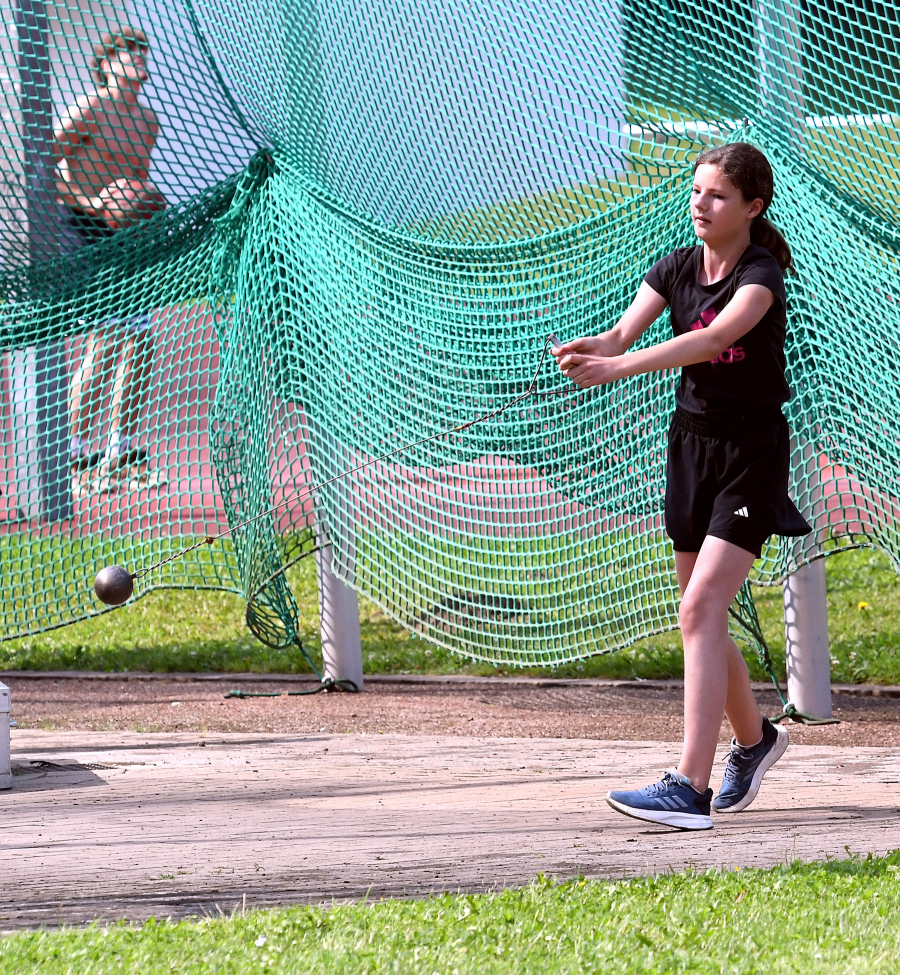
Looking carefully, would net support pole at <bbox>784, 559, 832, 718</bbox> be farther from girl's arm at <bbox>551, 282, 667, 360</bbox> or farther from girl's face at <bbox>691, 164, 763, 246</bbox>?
girl's face at <bbox>691, 164, 763, 246</bbox>

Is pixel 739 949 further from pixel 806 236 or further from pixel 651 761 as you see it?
pixel 806 236

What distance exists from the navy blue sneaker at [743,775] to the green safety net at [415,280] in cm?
146

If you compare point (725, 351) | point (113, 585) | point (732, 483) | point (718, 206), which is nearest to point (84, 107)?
point (113, 585)

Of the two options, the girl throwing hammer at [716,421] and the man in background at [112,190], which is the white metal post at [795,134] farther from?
the man in background at [112,190]

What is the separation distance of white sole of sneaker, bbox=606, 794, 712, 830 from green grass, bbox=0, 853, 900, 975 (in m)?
0.61

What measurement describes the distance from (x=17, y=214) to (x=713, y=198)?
5.12 metres

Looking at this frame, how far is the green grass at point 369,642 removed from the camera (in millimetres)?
7180

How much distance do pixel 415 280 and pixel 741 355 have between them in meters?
3.17

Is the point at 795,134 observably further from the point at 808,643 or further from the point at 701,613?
the point at 701,613

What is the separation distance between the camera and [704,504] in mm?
3877

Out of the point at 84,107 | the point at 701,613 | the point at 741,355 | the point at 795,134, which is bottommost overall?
the point at 701,613

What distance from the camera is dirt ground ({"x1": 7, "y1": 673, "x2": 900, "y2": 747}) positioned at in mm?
5664

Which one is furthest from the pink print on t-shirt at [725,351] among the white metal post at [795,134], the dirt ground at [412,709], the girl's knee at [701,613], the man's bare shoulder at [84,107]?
the man's bare shoulder at [84,107]

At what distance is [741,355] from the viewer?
3785mm
